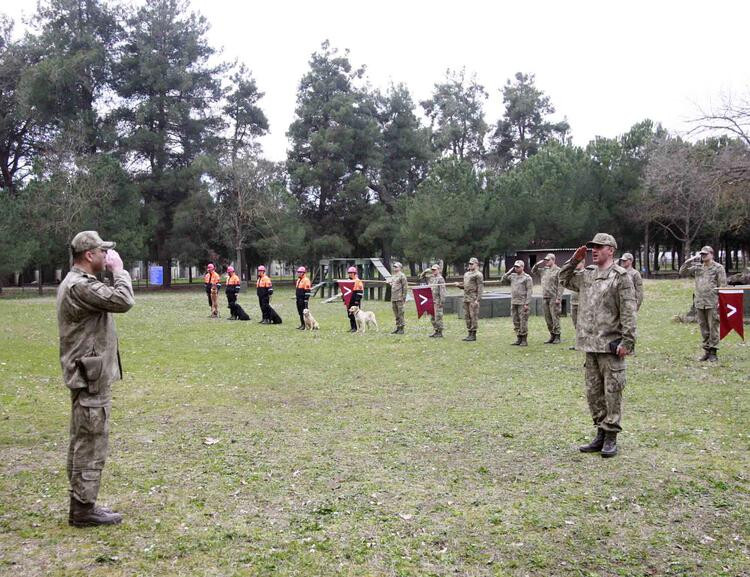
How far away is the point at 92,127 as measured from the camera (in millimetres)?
45156

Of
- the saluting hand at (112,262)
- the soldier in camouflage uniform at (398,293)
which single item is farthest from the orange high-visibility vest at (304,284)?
the saluting hand at (112,262)

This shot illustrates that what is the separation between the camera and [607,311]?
6.73 metres

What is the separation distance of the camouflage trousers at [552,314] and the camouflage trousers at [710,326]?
350cm

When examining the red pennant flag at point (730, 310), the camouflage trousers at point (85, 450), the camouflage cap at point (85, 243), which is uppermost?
the camouflage cap at point (85, 243)

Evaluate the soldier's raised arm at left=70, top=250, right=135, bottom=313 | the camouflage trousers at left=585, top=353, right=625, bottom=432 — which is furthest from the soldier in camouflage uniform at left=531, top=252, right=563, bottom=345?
the soldier's raised arm at left=70, top=250, right=135, bottom=313

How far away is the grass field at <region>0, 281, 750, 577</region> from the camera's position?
14.6 feet

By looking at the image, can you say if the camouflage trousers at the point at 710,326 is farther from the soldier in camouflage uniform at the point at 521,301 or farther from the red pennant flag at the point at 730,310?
the soldier in camouflage uniform at the point at 521,301

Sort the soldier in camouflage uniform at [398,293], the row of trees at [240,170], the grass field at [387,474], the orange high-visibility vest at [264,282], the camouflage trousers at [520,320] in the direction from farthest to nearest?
the row of trees at [240,170], the orange high-visibility vest at [264,282], the soldier in camouflage uniform at [398,293], the camouflage trousers at [520,320], the grass field at [387,474]

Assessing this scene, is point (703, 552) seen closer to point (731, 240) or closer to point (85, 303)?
point (85, 303)

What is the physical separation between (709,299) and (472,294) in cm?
547

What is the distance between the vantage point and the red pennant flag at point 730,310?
11789 mm

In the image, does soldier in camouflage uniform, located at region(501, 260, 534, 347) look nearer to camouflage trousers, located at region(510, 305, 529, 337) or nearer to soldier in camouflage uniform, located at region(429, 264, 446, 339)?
camouflage trousers, located at region(510, 305, 529, 337)

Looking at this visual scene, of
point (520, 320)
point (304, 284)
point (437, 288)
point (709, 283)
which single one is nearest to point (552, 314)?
point (520, 320)

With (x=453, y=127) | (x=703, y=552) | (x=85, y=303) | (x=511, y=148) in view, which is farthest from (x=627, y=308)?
(x=511, y=148)
